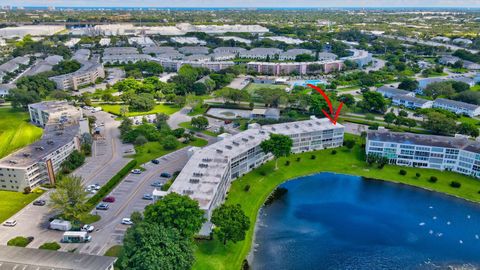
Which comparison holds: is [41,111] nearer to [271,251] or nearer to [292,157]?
[292,157]

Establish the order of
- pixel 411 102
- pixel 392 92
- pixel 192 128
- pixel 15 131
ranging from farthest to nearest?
pixel 392 92 → pixel 411 102 → pixel 192 128 → pixel 15 131

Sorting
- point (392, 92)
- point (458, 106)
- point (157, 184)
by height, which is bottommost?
point (157, 184)

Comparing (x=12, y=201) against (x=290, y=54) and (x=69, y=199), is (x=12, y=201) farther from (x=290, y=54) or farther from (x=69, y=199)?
(x=290, y=54)

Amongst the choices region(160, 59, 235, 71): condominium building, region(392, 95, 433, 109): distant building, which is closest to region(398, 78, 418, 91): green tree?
region(392, 95, 433, 109): distant building

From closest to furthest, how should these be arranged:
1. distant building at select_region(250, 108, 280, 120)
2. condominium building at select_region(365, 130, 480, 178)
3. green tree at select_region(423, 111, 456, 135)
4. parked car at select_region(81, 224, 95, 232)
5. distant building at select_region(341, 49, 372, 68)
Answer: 1. parked car at select_region(81, 224, 95, 232)
2. condominium building at select_region(365, 130, 480, 178)
3. green tree at select_region(423, 111, 456, 135)
4. distant building at select_region(250, 108, 280, 120)
5. distant building at select_region(341, 49, 372, 68)

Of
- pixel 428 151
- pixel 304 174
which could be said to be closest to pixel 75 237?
pixel 304 174

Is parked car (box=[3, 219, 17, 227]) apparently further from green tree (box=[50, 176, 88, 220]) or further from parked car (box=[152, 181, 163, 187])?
parked car (box=[152, 181, 163, 187])
